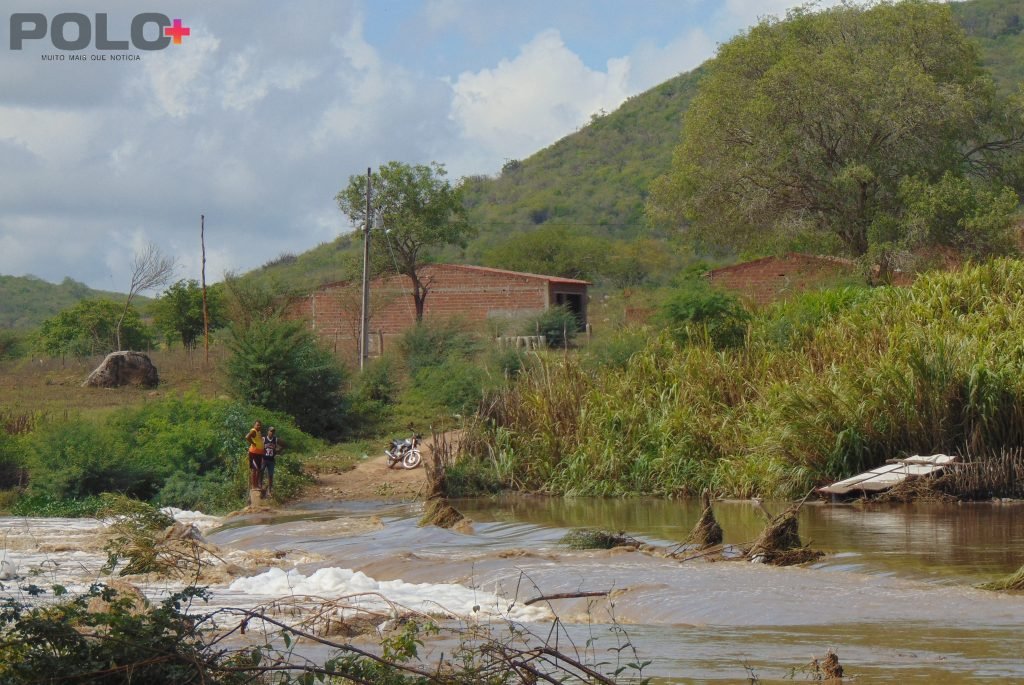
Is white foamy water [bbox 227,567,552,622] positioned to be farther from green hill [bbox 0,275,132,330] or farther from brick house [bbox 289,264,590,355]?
green hill [bbox 0,275,132,330]

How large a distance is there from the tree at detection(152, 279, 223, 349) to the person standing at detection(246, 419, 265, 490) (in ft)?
105

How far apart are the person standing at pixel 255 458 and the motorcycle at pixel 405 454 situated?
3.86 m

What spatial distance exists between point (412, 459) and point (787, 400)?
27.6ft

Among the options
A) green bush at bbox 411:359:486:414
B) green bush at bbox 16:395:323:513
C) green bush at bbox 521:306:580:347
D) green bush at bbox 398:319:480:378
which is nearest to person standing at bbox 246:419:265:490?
green bush at bbox 16:395:323:513

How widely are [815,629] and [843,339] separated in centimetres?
1369

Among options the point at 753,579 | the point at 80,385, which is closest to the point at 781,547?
the point at 753,579

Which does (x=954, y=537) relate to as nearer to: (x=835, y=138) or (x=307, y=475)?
(x=307, y=475)

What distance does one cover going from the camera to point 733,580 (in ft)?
39.2

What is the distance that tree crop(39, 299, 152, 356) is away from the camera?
2066 inches

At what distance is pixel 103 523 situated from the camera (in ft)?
61.9

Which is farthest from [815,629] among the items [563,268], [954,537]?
[563,268]

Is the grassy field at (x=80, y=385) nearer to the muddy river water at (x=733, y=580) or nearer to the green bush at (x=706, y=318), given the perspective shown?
the green bush at (x=706, y=318)

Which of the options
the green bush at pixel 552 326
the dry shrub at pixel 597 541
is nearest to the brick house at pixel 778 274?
the green bush at pixel 552 326

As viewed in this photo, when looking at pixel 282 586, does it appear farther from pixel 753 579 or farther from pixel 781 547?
pixel 781 547
